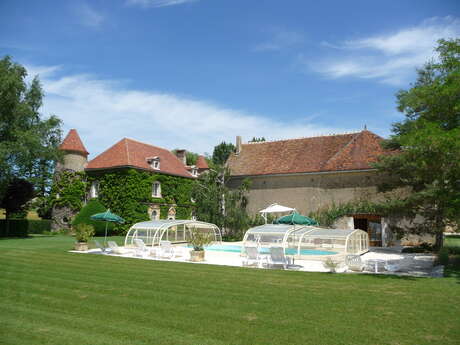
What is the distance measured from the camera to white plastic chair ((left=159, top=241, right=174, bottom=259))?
1831 cm

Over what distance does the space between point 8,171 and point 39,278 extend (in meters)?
20.2

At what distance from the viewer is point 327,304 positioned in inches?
343

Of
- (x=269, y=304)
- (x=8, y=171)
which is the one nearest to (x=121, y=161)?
(x=8, y=171)

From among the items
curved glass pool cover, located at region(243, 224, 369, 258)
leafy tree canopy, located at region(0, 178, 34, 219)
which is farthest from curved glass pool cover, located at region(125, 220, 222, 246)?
leafy tree canopy, located at region(0, 178, 34, 219)

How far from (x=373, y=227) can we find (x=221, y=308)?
21624 mm

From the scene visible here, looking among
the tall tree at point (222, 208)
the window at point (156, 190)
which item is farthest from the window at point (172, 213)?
the tall tree at point (222, 208)

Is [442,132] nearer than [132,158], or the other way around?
[442,132]

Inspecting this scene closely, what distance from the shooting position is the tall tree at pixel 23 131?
91.3 feet

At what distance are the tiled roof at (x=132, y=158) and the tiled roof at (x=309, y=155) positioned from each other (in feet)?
22.9

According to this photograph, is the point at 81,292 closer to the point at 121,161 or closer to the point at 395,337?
the point at 395,337

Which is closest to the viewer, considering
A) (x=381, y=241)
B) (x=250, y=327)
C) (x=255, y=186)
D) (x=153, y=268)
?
(x=250, y=327)

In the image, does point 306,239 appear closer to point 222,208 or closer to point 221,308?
point 221,308

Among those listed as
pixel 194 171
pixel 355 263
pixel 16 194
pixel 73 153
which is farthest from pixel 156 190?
pixel 355 263

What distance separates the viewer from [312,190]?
29.6 m
